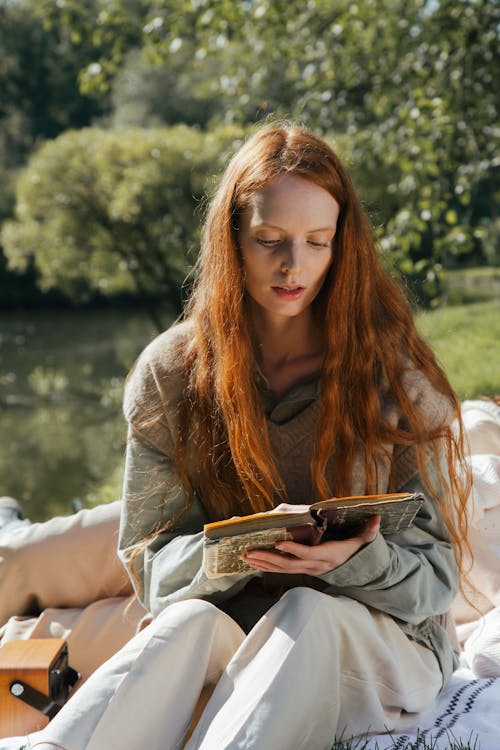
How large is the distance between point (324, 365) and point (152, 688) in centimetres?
93

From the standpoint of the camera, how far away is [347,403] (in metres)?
2.43

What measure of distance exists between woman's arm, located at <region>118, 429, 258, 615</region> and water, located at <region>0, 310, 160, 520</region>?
8.27 feet

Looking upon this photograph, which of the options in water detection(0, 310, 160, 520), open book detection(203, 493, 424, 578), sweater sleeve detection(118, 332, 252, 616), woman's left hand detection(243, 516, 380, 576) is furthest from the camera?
water detection(0, 310, 160, 520)

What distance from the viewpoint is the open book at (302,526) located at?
1883 mm

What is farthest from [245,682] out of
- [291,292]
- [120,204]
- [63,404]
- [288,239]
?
[120,204]

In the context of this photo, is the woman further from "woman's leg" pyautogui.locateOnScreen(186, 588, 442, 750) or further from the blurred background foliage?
the blurred background foliage

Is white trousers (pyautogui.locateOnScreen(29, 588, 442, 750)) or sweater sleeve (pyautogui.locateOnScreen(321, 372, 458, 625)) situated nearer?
white trousers (pyautogui.locateOnScreen(29, 588, 442, 750))

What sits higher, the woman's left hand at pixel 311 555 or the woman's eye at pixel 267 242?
the woman's eye at pixel 267 242

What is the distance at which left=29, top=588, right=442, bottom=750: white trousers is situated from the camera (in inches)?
75.8

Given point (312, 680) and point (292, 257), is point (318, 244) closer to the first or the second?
point (292, 257)

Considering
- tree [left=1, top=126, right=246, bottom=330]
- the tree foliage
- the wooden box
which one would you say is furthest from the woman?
→ tree [left=1, top=126, right=246, bottom=330]

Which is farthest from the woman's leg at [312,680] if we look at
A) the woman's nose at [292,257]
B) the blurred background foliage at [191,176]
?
the blurred background foliage at [191,176]

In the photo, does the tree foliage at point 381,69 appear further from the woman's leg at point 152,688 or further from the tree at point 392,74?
the woman's leg at point 152,688

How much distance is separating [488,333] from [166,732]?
6492 mm
